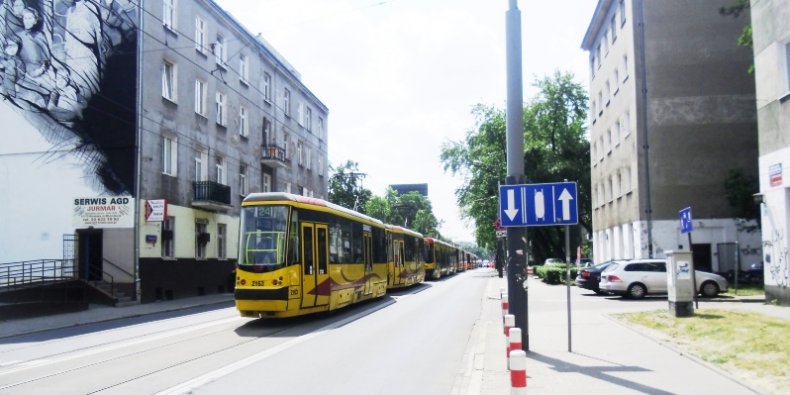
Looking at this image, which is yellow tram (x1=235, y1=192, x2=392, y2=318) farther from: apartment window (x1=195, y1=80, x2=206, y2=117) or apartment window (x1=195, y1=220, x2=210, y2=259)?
apartment window (x1=195, y1=80, x2=206, y2=117)

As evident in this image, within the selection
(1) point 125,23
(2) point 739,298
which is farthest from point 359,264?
(1) point 125,23

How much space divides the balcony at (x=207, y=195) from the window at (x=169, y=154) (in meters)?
1.64

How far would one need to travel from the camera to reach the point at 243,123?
36.2 metres

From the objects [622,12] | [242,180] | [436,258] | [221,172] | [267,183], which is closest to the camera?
[221,172]

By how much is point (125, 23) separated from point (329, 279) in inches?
618

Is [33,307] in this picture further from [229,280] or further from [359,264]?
[229,280]

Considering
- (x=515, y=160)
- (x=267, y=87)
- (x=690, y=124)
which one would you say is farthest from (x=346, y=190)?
(x=515, y=160)

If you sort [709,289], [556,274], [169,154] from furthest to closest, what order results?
1. [556,274]
2. [169,154]
3. [709,289]

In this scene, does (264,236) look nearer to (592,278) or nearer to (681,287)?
(681,287)

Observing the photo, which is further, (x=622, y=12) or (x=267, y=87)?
(x=267, y=87)

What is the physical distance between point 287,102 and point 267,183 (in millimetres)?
6977

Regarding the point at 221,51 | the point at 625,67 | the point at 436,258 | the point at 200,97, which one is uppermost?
the point at 221,51

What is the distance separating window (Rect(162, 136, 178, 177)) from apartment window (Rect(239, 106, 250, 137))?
24.2 feet

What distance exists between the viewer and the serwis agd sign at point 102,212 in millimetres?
24469
